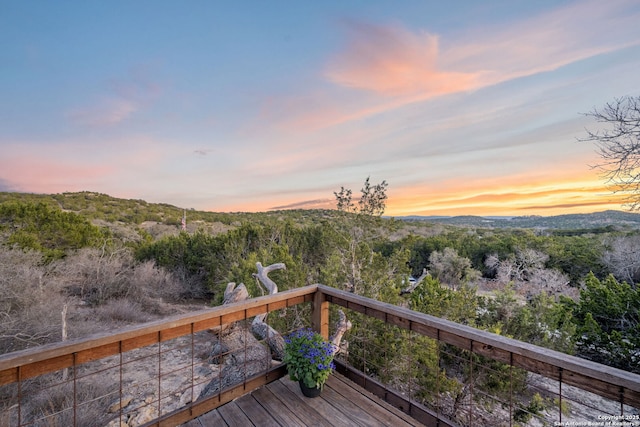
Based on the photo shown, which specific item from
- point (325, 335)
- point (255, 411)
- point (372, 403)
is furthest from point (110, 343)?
point (372, 403)

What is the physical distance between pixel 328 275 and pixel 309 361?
2.83 meters

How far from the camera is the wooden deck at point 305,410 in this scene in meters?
1.90

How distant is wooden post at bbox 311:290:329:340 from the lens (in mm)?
2522

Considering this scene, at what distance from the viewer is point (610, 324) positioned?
250 inches

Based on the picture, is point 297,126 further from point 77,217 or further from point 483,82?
point 77,217

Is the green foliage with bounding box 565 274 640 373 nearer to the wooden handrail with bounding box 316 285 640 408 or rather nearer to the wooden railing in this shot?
the wooden railing

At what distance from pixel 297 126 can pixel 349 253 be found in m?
4.45

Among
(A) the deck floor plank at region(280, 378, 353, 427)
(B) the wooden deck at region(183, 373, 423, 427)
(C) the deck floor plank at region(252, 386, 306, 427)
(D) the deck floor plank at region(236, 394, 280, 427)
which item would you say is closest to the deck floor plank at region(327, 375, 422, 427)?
(B) the wooden deck at region(183, 373, 423, 427)

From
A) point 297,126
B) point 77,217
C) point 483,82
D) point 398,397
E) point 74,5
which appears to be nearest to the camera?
point 398,397

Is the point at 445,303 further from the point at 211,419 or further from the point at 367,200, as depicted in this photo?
the point at 211,419

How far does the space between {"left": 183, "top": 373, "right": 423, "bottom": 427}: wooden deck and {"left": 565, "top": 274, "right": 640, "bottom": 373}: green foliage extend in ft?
20.5

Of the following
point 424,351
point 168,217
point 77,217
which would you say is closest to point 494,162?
point 424,351

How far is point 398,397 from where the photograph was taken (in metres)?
2.02

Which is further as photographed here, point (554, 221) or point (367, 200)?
point (554, 221)
